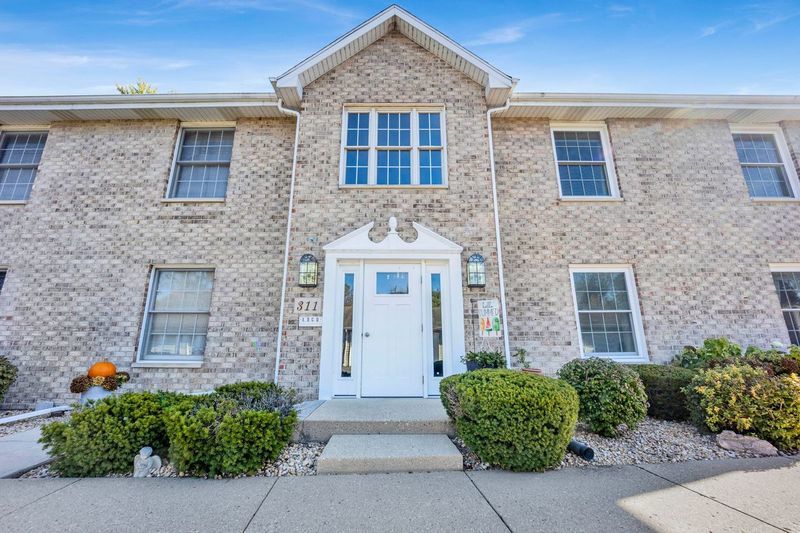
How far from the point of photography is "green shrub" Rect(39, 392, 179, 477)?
133 inches

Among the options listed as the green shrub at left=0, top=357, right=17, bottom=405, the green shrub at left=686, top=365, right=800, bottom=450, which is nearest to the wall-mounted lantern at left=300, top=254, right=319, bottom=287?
the green shrub at left=0, top=357, right=17, bottom=405

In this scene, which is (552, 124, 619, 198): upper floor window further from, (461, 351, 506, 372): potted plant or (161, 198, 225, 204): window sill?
(161, 198, 225, 204): window sill

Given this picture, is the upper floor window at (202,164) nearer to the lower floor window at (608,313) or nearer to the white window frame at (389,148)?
the white window frame at (389,148)

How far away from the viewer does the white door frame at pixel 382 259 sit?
5758 mm

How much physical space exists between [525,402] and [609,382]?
1590 mm

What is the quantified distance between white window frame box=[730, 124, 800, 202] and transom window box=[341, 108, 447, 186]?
7142 millimetres

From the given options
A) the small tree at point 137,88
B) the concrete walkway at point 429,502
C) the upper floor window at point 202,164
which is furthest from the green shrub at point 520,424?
the small tree at point 137,88

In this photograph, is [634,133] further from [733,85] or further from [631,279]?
[631,279]

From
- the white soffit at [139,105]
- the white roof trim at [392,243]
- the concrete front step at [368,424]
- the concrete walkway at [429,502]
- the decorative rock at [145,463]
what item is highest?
the white soffit at [139,105]

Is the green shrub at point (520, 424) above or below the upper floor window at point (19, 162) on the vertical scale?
below

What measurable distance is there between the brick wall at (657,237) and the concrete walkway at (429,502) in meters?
3.27

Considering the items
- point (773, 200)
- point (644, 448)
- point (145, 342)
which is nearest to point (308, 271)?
point (145, 342)

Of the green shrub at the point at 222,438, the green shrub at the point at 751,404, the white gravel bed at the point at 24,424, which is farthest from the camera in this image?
the white gravel bed at the point at 24,424

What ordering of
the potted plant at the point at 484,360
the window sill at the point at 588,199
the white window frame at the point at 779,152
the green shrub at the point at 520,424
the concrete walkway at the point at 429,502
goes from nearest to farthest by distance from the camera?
the concrete walkway at the point at 429,502, the green shrub at the point at 520,424, the potted plant at the point at 484,360, the window sill at the point at 588,199, the white window frame at the point at 779,152
